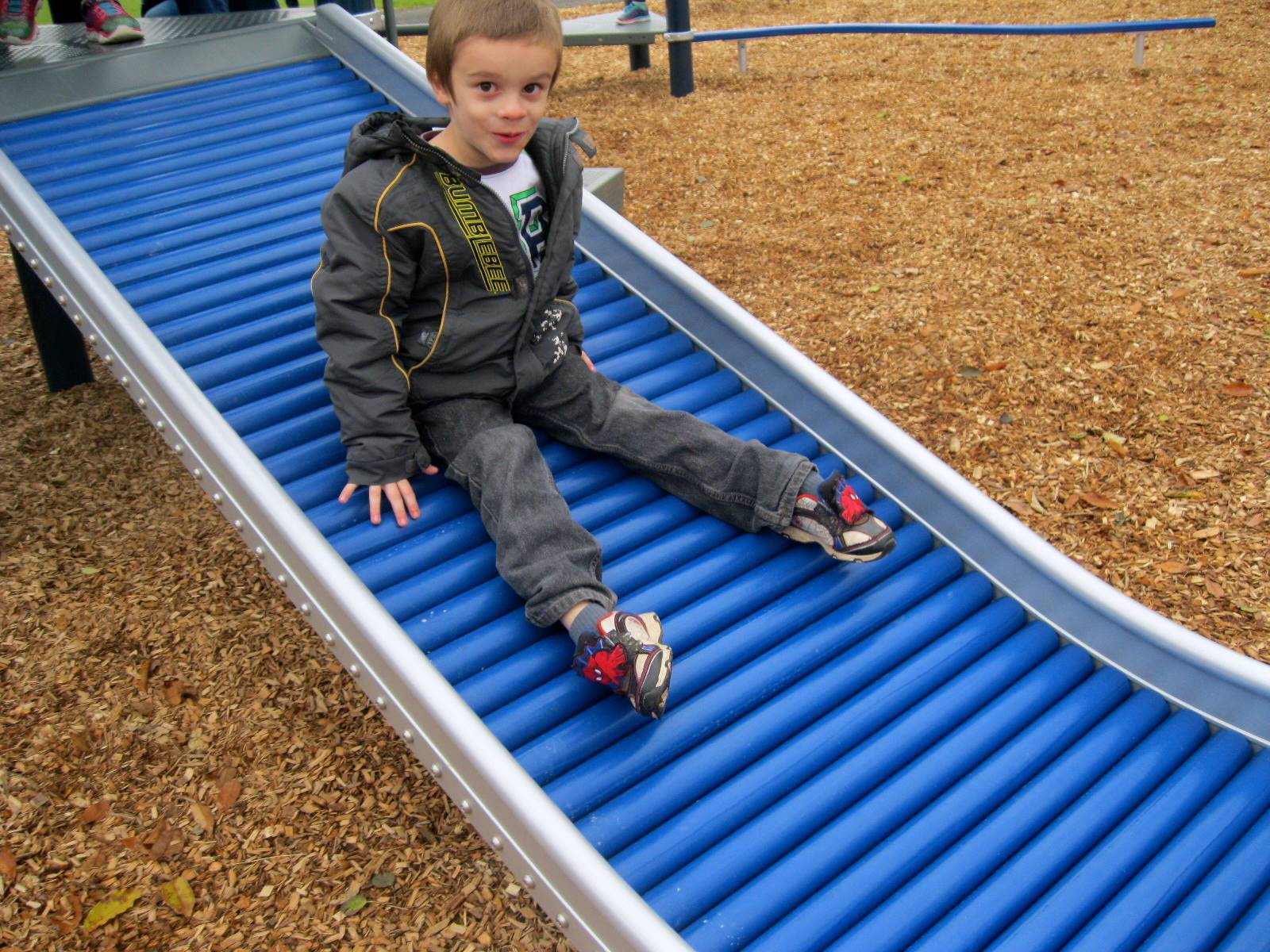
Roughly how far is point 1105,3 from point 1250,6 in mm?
1101

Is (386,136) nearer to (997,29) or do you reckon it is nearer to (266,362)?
(266,362)

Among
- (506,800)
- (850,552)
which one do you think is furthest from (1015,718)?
(506,800)

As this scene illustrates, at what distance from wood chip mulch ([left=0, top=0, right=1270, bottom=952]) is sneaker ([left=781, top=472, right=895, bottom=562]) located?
1.29 meters

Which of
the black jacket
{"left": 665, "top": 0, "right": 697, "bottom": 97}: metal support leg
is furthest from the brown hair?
{"left": 665, "top": 0, "right": 697, "bottom": 97}: metal support leg

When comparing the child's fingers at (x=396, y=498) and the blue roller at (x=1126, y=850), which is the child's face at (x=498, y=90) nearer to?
the child's fingers at (x=396, y=498)

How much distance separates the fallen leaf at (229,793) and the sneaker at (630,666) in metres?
1.35

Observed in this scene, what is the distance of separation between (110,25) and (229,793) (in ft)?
10.8

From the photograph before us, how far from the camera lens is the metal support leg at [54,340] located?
187 inches

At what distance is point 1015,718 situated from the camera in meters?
2.93

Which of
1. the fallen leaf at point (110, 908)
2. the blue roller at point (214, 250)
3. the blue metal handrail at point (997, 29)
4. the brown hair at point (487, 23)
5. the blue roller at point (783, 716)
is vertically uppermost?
the brown hair at point (487, 23)

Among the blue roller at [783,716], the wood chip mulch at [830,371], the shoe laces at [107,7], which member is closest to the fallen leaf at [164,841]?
the wood chip mulch at [830,371]

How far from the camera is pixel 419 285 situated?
10.0ft

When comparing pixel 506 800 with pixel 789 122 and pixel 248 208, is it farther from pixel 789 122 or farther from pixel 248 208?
pixel 789 122

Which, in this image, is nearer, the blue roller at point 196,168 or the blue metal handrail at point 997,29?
the blue roller at point 196,168
